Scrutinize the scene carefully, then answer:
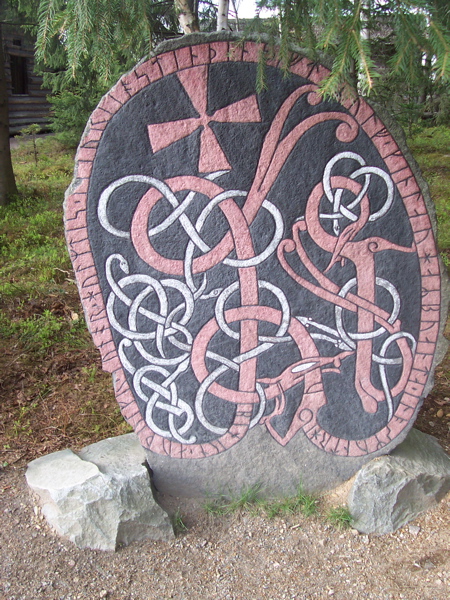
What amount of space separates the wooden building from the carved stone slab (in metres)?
11.6

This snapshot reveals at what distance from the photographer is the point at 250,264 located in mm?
2422

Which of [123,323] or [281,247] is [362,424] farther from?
[123,323]

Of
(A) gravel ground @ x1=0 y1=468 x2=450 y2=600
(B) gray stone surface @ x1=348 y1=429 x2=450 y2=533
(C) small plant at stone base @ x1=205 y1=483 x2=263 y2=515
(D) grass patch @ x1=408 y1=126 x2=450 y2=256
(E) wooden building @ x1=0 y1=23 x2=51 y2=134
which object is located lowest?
(A) gravel ground @ x1=0 y1=468 x2=450 y2=600

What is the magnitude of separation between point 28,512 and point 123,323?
0.99 m

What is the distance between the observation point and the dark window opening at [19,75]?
1355 centimetres

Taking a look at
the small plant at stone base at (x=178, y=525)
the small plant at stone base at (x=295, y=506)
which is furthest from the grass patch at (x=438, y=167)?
the small plant at stone base at (x=178, y=525)

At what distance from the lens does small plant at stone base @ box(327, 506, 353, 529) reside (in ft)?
8.33

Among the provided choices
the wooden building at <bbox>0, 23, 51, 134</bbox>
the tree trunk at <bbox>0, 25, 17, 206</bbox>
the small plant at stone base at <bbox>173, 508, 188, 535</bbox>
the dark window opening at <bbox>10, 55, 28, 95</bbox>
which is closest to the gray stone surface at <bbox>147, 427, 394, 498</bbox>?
the small plant at stone base at <bbox>173, 508, 188, 535</bbox>

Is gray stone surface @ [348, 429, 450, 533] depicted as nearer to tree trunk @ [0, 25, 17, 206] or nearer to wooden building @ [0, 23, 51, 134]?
tree trunk @ [0, 25, 17, 206]

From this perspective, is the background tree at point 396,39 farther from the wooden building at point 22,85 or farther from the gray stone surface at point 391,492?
the wooden building at point 22,85

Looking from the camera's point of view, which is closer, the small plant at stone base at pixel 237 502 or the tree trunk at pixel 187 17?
the small plant at stone base at pixel 237 502

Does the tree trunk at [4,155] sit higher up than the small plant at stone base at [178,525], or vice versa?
the tree trunk at [4,155]

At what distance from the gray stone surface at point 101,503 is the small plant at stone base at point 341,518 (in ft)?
2.34

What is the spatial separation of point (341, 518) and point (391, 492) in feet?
0.82
